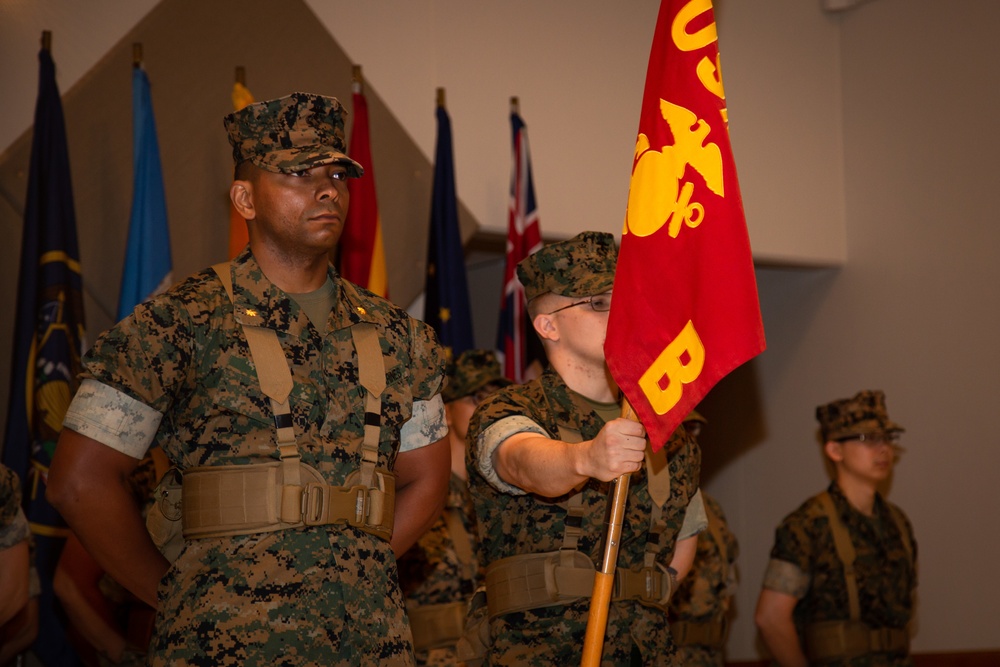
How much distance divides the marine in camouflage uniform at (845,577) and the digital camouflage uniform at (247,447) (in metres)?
3.29

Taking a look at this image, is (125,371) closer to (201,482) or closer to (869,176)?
(201,482)

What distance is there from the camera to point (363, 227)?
522cm

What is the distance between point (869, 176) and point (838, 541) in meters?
2.73

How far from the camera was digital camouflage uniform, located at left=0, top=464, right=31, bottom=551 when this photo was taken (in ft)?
11.5

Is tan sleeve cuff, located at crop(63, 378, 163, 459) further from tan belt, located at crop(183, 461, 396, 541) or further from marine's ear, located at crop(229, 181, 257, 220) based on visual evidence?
marine's ear, located at crop(229, 181, 257, 220)

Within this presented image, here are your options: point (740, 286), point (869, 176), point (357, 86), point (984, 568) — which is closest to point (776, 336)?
point (869, 176)

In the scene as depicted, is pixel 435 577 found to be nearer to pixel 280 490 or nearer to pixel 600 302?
pixel 600 302

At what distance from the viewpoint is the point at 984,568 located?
6.46m

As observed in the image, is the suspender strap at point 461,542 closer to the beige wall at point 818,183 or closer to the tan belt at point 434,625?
the tan belt at point 434,625

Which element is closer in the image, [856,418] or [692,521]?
[692,521]

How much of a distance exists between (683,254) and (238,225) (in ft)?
8.67

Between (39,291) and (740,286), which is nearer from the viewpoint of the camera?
(740,286)

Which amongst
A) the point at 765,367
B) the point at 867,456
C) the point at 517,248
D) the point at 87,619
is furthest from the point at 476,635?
the point at 765,367

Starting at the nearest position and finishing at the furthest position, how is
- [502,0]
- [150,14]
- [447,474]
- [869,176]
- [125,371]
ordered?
[125,371]
[447,474]
[150,14]
[502,0]
[869,176]
